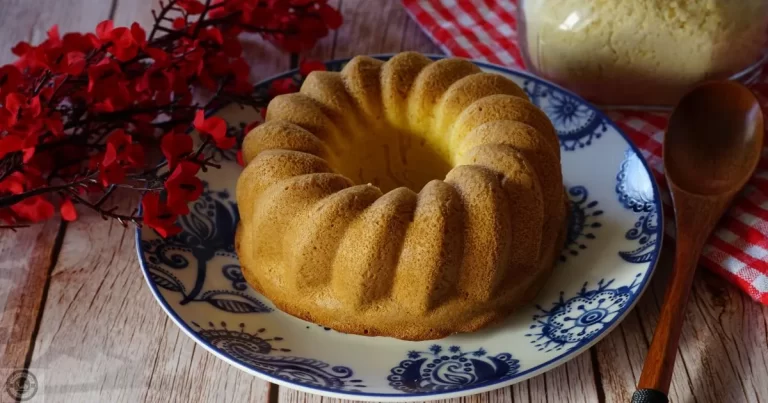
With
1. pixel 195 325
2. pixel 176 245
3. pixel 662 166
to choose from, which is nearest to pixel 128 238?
pixel 176 245

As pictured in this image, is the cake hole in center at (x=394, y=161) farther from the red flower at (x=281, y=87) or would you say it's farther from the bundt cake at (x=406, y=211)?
the red flower at (x=281, y=87)

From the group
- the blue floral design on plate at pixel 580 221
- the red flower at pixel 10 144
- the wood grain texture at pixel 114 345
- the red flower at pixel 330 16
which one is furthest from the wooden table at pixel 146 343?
the red flower at pixel 330 16

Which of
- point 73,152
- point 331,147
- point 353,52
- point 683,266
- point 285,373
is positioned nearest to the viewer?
point 285,373

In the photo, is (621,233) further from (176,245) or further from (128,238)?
(128,238)

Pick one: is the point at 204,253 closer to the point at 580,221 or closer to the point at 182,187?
the point at 182,187

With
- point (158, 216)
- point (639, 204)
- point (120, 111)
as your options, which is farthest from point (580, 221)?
point (120, 111)
